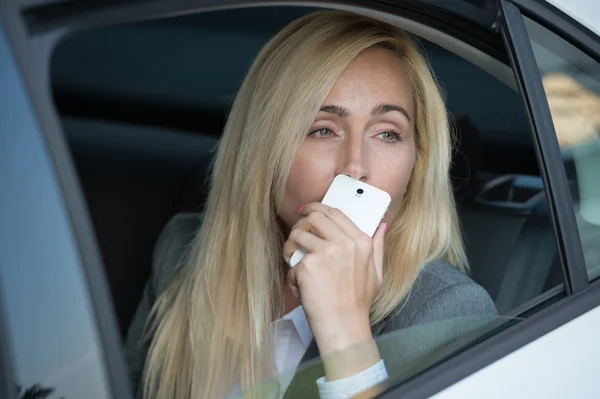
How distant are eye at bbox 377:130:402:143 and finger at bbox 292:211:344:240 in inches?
11.1

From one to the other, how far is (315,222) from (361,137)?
0.81ft

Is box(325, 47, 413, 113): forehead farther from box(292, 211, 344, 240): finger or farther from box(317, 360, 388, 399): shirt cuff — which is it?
box(317, 360, 388, 399): shirt cuff

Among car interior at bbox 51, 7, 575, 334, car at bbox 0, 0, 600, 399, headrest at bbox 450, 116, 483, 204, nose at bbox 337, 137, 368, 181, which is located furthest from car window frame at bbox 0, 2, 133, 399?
headrest at bbox 450, 116, 483, 204

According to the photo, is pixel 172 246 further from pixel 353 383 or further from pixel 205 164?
pixel 353 383

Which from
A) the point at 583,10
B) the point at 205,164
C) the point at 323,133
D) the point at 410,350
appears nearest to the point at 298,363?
the point at 410,350

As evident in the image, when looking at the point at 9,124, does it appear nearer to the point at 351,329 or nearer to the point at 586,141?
the point at 351,329

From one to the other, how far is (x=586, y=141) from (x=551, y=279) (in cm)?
35

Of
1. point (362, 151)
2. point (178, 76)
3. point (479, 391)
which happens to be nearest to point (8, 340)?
point (479, 391)

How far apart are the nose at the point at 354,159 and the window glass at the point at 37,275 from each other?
77cm

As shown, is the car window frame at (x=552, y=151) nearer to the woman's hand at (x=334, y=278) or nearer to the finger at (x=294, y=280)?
the woman's hand at (x=334, y=278)

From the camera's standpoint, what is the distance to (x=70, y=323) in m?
1.02

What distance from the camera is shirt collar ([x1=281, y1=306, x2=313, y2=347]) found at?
162 cm

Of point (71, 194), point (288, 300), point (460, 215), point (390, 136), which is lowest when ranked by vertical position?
point (460, 215)

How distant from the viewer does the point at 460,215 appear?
96.0 inches
